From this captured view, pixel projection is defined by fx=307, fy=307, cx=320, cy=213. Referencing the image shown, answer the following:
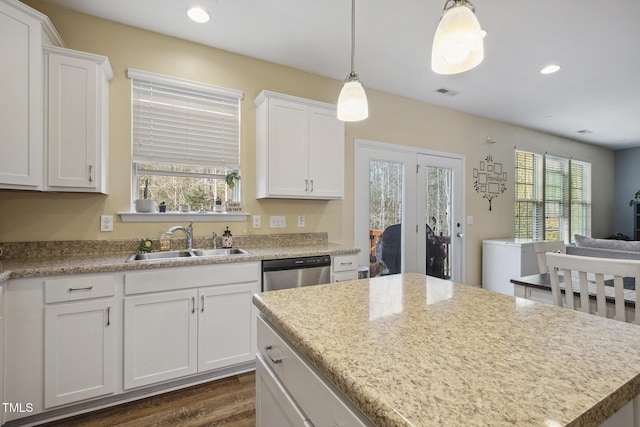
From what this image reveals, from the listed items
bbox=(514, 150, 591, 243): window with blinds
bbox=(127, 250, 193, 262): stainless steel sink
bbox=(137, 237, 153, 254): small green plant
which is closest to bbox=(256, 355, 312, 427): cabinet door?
bbox=(127, 250, 193, 262): stainless steel sink

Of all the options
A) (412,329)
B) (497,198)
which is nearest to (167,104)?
(412,329)

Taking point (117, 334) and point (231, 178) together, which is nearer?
point (117, 334)

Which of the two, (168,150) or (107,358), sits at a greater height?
(168,150)

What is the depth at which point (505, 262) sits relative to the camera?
419 centimetres

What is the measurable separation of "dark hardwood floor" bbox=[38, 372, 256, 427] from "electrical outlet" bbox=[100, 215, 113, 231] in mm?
1238

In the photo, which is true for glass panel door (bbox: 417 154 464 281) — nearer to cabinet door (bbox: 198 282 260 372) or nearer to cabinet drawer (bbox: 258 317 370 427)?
cabinet door (bbox: 198 282 260 372)

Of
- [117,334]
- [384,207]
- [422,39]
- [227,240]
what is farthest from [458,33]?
[384,207]

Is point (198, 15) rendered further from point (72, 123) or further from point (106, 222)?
point (106, 222)

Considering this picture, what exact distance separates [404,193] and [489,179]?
1735mm


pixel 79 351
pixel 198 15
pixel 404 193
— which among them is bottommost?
pixel 79 351

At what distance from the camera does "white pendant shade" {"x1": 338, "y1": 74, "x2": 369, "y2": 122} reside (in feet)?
5.00

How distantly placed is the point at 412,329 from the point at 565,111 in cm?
499

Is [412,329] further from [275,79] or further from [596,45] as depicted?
[596,45]

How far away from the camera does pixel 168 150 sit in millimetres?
2631
